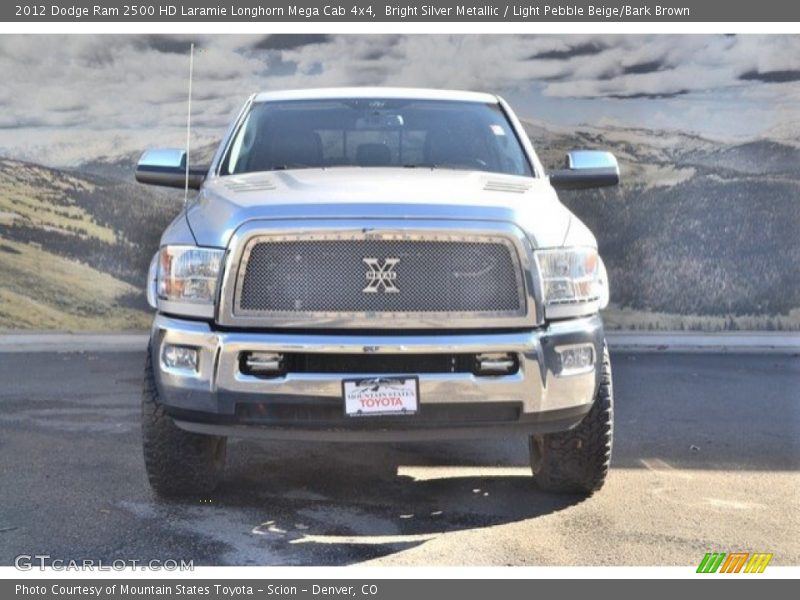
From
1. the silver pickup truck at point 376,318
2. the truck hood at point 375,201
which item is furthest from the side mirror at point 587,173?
the silver pickup truck at point 376,318

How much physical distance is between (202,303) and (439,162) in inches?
69.3

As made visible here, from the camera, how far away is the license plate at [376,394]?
4102mm

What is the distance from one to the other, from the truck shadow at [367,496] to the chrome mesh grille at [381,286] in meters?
0.95

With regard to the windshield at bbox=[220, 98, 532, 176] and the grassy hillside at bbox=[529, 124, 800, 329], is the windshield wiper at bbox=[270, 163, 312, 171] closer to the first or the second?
the windshield at bbox=[220, 98, 532, 176]

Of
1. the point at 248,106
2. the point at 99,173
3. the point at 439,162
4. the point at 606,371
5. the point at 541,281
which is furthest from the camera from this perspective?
the point at 99,173

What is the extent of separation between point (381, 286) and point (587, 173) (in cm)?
184

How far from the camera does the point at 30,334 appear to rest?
9.49 m

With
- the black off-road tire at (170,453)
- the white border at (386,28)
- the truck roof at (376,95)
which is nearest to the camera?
the black off-road tire at (170,453)

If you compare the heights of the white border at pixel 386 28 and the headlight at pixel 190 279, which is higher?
the white border at pixel 386 28

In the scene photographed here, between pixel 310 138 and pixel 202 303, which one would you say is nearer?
pixel 202 303

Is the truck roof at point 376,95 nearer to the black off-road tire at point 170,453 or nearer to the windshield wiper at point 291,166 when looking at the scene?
the windshield wiper at point 291,166

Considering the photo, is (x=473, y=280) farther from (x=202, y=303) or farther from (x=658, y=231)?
(x=658, y=231)

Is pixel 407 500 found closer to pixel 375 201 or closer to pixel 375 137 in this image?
pixel 375 201

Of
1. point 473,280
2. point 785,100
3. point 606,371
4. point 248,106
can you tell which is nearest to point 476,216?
point 473,280
